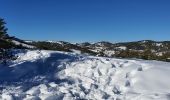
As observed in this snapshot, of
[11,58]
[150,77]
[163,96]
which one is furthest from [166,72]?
[11,58]

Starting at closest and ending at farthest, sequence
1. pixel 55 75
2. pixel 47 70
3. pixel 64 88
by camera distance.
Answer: pixel 64 88
pixel 55 75
pixel 47 70

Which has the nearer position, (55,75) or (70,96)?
(70,96)

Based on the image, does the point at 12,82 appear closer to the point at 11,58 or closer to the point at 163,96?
the point at 11,58

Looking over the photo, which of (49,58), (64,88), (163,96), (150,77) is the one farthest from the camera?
(49,58)

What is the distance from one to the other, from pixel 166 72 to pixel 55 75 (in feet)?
14.3

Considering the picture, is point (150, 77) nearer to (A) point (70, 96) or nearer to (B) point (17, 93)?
(A) point (70, 96)

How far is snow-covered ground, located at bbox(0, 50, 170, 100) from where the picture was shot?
10828 millimetres

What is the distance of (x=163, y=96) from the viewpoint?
405 inches

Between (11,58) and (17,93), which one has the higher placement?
(11,58)

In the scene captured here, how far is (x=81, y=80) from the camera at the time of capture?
12836 millimetres

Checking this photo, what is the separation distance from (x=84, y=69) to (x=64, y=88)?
293 cm

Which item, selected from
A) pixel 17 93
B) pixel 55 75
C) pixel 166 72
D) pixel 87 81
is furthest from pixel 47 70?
pixel 166 72

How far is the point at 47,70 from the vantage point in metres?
14.5

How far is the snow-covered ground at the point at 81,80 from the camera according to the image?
10828 mm
